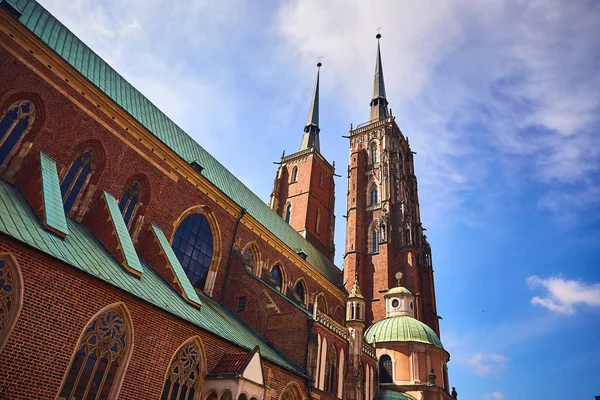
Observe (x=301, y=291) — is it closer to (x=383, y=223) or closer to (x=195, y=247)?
(x=195, y=247)

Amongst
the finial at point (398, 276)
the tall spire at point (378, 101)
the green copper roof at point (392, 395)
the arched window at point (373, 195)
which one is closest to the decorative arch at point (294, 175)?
the arched window at point (373, 195)

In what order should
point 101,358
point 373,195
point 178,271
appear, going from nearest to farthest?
point 101,358 < point 178,271 < point 373,195

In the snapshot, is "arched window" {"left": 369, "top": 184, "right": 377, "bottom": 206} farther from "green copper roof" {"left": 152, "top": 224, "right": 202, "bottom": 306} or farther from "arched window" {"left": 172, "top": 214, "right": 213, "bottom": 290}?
"green copper roof" {"left": 152, "top": 224, "right": 202, "bottom": 306}

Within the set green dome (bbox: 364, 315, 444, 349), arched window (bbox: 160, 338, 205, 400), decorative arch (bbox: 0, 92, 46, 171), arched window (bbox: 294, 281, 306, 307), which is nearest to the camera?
arched window (bbox: 160, 338, 205, 400)

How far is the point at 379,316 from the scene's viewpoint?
30.9m

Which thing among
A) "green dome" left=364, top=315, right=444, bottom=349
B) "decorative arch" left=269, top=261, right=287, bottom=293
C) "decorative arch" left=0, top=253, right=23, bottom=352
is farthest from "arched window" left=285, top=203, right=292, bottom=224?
"decorative arch" left=0, top=253, right=23, bottom=352

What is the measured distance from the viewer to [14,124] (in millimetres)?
12594

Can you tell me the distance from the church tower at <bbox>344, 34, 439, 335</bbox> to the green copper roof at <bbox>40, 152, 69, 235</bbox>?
79.6 feet

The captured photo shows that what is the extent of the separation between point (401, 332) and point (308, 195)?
17549mm

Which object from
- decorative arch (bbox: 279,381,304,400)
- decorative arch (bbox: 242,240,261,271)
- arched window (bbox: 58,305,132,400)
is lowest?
arched window (bbox: 58,305,132,400)

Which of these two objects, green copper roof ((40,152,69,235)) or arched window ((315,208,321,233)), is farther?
arched window ((315,208,321,233))

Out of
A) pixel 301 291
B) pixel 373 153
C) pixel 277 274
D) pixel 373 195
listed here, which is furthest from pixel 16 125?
pixel 373 153

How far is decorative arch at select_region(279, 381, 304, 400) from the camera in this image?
566 inches

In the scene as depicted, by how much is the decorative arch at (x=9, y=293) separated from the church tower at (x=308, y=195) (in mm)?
29737
